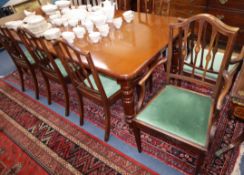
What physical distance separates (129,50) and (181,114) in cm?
63

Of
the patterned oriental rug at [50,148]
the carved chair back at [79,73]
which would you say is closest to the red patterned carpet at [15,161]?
the patterned oriental rug at [50,148]

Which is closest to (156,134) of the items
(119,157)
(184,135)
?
(184,135)

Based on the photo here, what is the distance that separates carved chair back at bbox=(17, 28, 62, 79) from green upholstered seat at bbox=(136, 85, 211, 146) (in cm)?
92

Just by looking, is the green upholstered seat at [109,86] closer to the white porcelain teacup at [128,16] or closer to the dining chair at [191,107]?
the dining chair at [191,107]

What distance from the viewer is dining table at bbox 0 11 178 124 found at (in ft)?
4.61

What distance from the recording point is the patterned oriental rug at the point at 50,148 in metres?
1.65

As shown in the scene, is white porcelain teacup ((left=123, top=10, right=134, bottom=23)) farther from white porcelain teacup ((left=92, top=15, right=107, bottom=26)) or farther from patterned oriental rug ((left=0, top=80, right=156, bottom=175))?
patterned oriental rug ((left=0, top=80, right=156, bottom=175))

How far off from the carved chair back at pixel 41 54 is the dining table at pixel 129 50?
294 mm

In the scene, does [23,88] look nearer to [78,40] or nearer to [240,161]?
[78,40]

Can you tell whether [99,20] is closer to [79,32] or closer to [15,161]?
[79,32]

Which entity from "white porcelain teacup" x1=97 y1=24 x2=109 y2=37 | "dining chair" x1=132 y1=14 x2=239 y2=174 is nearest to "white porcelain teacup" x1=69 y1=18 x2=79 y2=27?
"white porcelain teacup" x1=97 y1=24 x2=109 y2=37

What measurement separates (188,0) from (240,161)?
2.06 metres

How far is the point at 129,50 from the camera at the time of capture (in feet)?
5.18

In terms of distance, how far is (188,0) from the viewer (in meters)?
2.66
